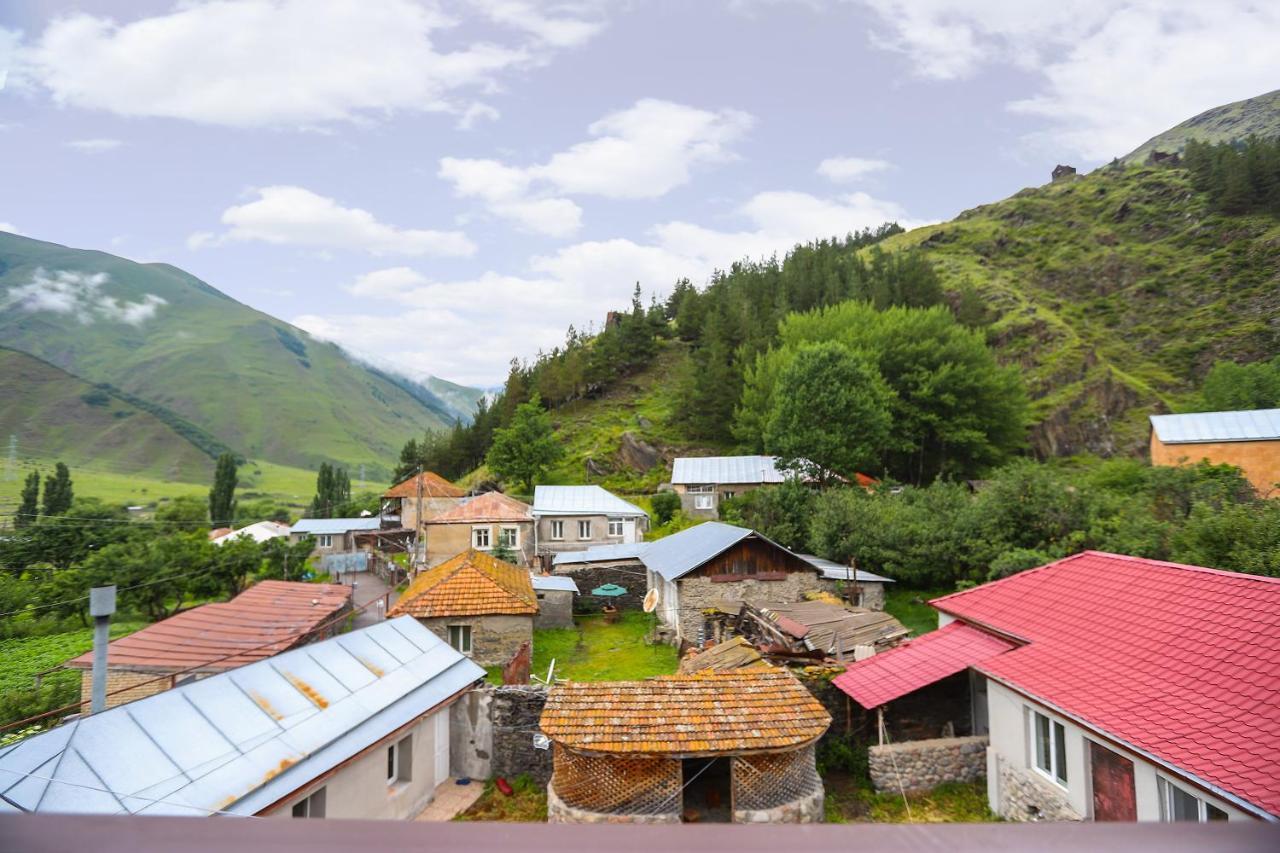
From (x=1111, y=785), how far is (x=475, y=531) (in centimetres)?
2705

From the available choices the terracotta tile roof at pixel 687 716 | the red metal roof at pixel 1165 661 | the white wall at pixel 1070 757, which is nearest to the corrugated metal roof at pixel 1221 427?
the red metal roof at pixel 1165 661

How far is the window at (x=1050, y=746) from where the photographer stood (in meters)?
8.64

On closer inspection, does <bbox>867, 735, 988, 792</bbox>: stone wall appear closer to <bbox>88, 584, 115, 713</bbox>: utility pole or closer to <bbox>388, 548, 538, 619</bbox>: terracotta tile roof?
<bbox>388, 548, 538, 619</bbox>: terracotta tile roof

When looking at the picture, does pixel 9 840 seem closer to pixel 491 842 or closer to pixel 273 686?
pixel 491 842

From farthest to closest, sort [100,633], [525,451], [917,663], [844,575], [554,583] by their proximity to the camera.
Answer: [525,451] → [554,583] → [844,575] → [917,663] → [100,633]

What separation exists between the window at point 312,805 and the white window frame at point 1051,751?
31.4ft

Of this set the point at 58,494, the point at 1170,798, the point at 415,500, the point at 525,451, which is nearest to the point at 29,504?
the point at 58,494

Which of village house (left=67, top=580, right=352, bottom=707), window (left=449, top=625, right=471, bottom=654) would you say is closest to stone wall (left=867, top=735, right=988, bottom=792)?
village house (left=67, top=580, right=352, bottom=707)

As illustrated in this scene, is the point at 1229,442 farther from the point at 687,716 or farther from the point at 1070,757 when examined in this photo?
the point at 687,716

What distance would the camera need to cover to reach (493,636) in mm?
17547

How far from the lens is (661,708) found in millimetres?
10188

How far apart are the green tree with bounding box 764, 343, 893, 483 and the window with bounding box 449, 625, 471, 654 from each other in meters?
20.5

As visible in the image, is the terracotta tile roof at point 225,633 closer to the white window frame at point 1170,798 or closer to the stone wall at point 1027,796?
the stone wall at point 1027,796

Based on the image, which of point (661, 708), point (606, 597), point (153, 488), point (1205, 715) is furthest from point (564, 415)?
point (153, 488)
